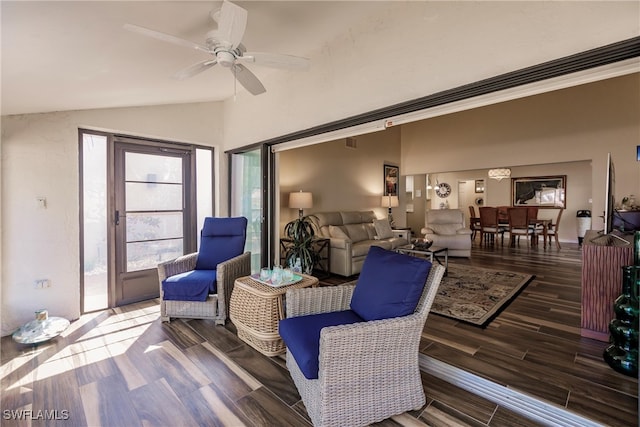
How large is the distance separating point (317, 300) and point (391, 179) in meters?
5.91

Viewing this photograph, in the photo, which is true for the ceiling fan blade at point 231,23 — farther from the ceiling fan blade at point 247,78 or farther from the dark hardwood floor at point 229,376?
the dark hardwood floor at point 229,376

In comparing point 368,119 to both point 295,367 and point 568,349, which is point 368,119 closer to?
point 295,367

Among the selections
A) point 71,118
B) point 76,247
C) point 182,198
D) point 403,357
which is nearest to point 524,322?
point 403,357

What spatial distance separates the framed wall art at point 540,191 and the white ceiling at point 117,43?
8.32 metres

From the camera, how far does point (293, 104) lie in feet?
10.8

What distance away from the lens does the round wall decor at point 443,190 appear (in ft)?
34.7

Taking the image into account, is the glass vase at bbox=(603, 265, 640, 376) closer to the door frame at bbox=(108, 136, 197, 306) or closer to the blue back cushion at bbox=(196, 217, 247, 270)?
the blue back cushion at bbox=(196, 217, 247, 270)

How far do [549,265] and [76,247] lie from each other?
278 inches

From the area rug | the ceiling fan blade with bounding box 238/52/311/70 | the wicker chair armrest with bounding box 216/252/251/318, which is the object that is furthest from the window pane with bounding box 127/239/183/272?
the area rug

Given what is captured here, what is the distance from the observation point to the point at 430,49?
2.16 metres

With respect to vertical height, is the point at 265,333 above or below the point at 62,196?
below

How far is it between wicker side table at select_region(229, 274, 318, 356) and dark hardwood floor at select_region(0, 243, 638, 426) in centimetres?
10

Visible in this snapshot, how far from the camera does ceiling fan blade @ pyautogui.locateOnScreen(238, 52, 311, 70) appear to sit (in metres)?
2.01

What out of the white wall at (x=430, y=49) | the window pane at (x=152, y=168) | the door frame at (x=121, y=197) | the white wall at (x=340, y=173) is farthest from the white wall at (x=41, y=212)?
the white wall at (x=340, y=173)
